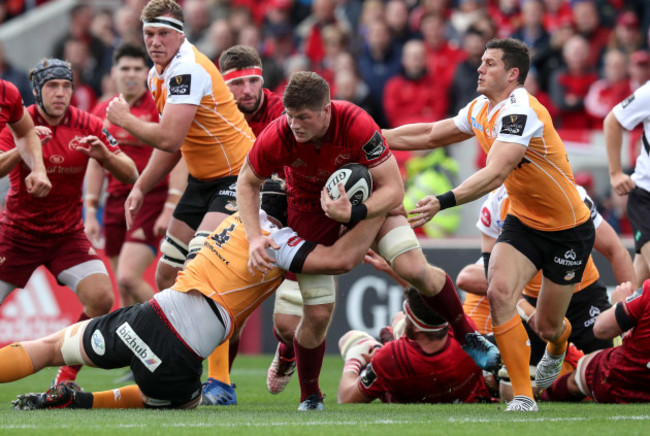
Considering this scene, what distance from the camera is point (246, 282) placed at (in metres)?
6.71

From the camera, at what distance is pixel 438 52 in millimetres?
15453

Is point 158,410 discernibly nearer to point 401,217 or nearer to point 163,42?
point 401,217

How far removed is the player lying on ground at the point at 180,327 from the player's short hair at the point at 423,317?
0.80m

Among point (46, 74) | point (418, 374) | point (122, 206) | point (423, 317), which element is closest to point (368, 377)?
point (418, 374)

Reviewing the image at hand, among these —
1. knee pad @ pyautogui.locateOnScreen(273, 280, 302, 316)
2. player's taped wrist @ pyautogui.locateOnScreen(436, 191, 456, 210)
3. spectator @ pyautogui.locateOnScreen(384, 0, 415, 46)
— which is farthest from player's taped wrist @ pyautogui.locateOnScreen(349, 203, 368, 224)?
spectator @ pyautogui.locateOnScreen(384, 0, 415, 46)

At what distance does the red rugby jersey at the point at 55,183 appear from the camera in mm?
8305

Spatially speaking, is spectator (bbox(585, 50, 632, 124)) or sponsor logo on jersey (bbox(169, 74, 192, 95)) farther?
spectator (bbox(585, 50, 632, 124))

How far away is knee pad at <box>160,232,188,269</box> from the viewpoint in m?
8.32

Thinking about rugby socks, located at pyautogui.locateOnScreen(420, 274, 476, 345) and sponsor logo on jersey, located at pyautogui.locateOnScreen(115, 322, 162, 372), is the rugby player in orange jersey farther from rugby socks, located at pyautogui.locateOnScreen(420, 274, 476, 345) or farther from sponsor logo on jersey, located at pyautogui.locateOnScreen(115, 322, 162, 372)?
sponsor logo on jersey, located at pyautogui.locateOnScreen(115, 322, 162, 372)

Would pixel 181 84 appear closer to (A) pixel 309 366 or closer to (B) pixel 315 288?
(B) pixel 315 288

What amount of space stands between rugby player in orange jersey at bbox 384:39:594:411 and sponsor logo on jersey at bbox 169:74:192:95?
6.34ft

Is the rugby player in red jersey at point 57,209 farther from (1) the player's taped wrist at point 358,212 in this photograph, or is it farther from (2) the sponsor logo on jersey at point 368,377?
(1) the player's taped wrist at point 358,212

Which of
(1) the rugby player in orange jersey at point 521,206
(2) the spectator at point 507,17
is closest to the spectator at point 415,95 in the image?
(2) the spectator at point 507,17

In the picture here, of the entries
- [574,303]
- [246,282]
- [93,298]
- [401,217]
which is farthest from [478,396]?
[93,298]
